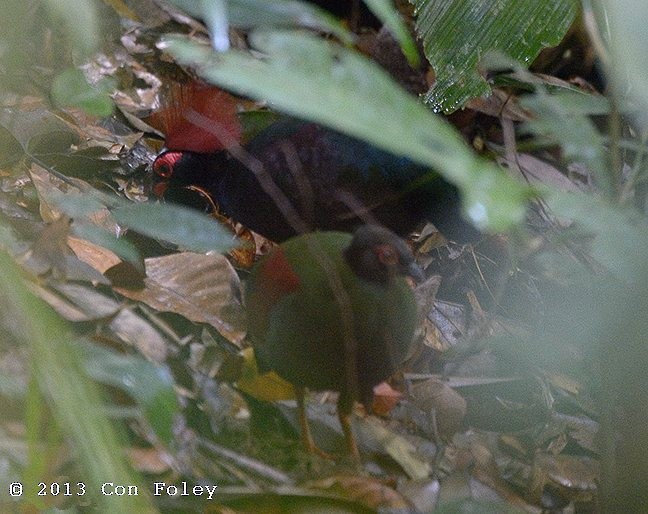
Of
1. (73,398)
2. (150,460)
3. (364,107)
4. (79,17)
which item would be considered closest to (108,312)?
(150,460)

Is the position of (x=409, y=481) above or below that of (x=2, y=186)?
above

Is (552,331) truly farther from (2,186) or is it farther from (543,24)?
(2,186)

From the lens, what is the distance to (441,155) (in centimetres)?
47

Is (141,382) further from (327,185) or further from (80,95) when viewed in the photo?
(327,185)

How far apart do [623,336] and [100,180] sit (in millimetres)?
1261

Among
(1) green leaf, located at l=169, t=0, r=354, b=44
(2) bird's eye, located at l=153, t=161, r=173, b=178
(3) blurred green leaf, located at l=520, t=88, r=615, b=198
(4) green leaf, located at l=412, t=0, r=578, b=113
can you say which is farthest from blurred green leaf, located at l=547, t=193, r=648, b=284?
(2) bird's eye, located at l=153, t=161, r=173, b=178

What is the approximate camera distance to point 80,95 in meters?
1.11

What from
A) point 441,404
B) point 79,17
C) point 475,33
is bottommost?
point 441,404

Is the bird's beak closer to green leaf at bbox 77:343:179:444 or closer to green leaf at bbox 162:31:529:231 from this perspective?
green leaf at bbox 77:343:179:444

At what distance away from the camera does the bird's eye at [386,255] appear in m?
0.98

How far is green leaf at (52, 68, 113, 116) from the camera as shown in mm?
1089

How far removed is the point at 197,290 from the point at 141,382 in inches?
22.8

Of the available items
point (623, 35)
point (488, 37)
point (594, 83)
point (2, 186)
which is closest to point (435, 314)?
point (488, 37)

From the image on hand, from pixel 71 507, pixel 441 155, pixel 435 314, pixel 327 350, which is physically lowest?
pixel 435 314
